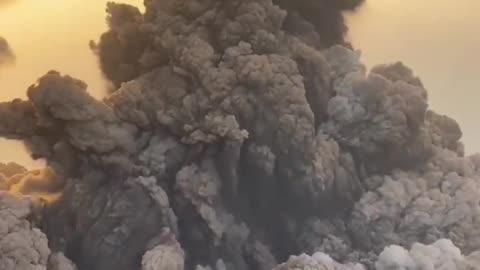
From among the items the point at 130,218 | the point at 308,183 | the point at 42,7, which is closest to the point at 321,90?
the point at 308,183

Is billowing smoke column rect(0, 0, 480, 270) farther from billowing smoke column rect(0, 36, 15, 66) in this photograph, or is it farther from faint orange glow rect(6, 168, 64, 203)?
billowing smoke column rect(0, 36, 15, 66)

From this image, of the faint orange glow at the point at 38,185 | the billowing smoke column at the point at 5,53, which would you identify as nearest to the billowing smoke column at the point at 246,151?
the faint orange glow at the point at 38,185

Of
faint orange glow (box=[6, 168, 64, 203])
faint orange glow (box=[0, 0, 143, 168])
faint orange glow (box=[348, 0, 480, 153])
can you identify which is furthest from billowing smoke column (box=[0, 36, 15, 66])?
faint orange glow (box=[348, 0, 480, 153])

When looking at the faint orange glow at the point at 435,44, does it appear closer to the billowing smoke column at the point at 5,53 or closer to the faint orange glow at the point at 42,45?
the faint orange glow at the point at 42,45

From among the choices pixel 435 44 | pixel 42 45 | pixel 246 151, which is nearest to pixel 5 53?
pixel 42 45

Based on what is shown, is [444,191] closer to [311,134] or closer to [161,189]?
[311,134]

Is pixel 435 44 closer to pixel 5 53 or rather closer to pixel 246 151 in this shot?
pixel 246 151
